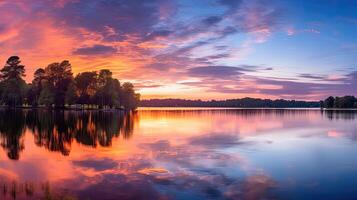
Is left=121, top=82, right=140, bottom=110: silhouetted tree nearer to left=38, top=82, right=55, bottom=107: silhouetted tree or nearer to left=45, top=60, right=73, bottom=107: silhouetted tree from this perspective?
left=45, top=60, right=73, bottom=107: silhouetted tree

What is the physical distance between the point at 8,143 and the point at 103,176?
21885 millimetres

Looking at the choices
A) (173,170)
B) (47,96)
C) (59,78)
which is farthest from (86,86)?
(173,170)

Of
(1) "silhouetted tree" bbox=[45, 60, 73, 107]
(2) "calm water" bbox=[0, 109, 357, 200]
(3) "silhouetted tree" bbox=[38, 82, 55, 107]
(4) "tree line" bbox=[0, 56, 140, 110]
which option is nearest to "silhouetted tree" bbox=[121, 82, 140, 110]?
(4) "tree line" bbox=[0, 56, 140, 110]

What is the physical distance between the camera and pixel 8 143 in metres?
40.9

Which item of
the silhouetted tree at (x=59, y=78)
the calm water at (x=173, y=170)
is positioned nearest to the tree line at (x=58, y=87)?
the silhouetted tree at (x=59, y=78)

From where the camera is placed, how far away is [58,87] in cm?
14875

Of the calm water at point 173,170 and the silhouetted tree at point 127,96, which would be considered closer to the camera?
the calm water at point 173,170

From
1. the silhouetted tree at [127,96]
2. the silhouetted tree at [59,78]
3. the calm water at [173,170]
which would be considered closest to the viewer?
the calm water at [173,170]

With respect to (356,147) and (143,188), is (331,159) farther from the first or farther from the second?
(143,188)

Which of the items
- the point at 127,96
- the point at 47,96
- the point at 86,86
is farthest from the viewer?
the point at 127,96

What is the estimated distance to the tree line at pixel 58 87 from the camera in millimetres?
145125

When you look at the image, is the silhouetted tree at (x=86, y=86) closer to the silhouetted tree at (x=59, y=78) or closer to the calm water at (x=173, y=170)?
the silhouetted tree at (x=59, y=78)

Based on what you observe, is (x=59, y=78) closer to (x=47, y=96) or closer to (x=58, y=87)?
(x=58, y=87)

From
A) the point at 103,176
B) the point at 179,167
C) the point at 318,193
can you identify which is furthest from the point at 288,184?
the point at 103,176
